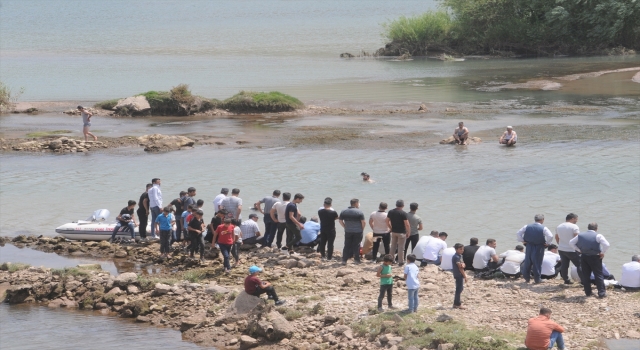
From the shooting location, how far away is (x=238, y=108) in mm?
42125

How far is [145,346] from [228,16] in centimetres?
12382

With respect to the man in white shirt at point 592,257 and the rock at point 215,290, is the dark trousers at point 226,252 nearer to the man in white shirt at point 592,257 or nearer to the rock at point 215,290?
the rock at point 215,290

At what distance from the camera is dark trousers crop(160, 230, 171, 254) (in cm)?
1891

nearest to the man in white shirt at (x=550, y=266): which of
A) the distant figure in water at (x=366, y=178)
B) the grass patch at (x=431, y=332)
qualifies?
the grass patch at (x=431, y=332)

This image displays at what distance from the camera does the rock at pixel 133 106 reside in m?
41.3

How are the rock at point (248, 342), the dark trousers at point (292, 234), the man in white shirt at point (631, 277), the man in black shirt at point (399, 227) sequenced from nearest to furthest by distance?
the rock at point (248, 342), the man in white shirt at point (631, 277), the man in black shirt at point (399, 227), the dark trousers at point (292, 234)

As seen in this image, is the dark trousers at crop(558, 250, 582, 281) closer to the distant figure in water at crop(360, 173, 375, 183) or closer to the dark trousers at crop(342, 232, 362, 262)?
the dark trousers at crop(342, 232, 362, 262)

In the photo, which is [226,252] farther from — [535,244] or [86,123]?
[86,123]

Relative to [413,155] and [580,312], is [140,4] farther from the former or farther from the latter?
[580,312]

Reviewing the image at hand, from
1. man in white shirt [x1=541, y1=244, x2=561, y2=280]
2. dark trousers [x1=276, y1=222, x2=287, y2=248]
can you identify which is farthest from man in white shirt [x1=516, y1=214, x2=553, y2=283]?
dark trousers [x1=276, y1=222, x2=287, y2=248]

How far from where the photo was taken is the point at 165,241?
1902 centimetres

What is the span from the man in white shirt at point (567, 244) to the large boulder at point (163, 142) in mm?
20112

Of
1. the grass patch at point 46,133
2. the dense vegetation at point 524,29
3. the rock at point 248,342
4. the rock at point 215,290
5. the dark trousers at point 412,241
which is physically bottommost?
the rock at point 248,342

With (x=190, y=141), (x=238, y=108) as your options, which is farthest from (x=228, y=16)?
(x=190, y=141)
